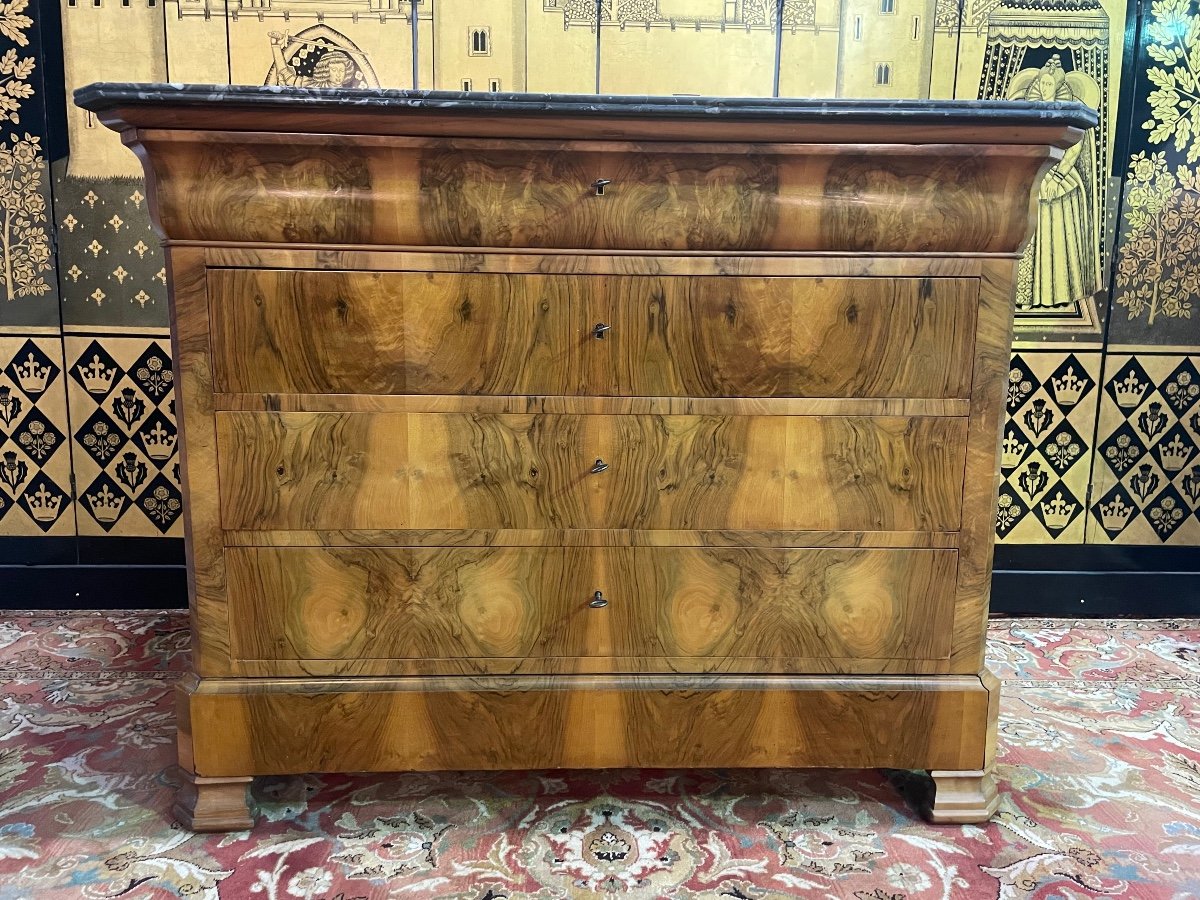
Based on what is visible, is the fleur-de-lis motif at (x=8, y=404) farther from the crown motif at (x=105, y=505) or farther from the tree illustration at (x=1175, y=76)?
the tree illustration at (x=1175, y=76)

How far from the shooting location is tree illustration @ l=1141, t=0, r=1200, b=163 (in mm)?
2342

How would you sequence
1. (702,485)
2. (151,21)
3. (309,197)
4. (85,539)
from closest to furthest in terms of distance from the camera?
(309,197) < (702,485) < (151,21) < (85,539)

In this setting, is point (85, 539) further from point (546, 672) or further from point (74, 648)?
point (546, 672)

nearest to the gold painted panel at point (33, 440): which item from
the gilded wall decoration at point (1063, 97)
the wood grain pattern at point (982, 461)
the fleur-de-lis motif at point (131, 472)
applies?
the fleur-de-lis motif at point (131, 472)

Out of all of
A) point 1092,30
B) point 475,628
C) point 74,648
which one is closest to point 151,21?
point 74,648

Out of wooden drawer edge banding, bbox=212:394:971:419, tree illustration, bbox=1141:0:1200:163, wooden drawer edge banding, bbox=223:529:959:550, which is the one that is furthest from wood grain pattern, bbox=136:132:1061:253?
tree illustration, bbox=1141:0:1200:163

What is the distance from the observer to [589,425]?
149cm

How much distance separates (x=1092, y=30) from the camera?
7.67ft

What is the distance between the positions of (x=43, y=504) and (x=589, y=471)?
1.90m

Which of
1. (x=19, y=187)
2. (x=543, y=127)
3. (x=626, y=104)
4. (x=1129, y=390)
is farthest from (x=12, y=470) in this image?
(x=1129, y=390)

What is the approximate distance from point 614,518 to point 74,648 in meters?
1.69

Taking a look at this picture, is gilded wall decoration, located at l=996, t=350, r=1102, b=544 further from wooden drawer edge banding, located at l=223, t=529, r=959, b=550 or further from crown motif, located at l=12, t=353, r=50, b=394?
crown motif, located at l=12, t=353, r=50, b=394

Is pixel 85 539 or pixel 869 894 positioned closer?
pixel 869 894

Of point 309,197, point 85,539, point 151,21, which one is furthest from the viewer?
point 85,539
